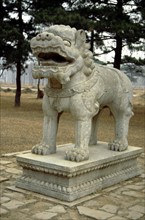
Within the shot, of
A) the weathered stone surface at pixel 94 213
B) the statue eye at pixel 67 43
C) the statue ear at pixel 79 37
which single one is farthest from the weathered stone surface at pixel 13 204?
the statue ear at pixel 79 37

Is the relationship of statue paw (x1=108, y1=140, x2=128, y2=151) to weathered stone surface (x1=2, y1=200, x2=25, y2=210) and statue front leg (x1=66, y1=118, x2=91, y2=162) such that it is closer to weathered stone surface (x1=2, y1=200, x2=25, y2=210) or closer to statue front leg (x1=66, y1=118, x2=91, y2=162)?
statue front leg (x1=66, y1=118, x2=91, y2=162)

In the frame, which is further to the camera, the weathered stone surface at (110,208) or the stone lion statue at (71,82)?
the stone lion statue at (71,82)

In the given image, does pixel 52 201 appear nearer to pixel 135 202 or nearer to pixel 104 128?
pixel 135 202

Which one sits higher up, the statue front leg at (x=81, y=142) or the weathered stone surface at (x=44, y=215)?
the statue front leg at (x=81, y=142)

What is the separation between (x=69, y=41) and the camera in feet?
13.3

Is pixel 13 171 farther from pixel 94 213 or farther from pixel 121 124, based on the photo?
pixel 94 213

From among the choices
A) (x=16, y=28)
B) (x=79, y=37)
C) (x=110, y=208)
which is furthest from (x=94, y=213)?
(x=16, y=28)

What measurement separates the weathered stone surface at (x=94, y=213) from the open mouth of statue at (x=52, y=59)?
160 centimetres

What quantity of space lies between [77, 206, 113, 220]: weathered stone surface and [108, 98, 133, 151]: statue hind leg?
1.37 m

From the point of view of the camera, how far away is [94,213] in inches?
142

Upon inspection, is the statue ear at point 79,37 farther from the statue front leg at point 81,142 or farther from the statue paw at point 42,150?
the statue paw at point 42,150

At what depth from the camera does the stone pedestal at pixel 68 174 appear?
3982 millimetres

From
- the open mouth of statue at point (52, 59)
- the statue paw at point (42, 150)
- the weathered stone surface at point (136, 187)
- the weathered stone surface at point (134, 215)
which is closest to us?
the weathered stone surface at point (134, 215)

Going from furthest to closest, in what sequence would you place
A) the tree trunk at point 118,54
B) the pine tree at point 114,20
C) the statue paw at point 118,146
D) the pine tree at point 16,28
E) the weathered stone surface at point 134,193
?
the pine tree at point 16,28
the tree trunk at point 118,54
the pine tree at point 114,20
the statue paw at point 118,146
the weathered stone surface at point 134,193
